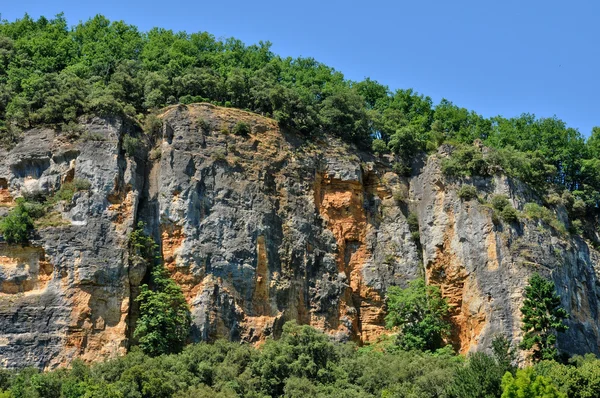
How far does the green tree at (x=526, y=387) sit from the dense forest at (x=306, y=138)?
0.17ft

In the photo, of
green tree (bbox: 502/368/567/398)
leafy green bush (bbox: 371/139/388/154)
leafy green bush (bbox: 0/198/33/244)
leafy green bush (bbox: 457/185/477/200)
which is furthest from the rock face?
green tree (bbox: 502/368/567/398)

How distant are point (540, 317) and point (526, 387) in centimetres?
779

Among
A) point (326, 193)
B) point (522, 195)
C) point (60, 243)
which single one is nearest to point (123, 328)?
point (60, 243)

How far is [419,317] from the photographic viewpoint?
1761 inches

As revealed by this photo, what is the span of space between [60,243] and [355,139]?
16.3 m

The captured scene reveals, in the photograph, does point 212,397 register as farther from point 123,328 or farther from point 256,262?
point 256,262

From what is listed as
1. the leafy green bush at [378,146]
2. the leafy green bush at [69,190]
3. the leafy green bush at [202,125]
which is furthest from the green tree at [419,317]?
the leafy green bush at [69,190]

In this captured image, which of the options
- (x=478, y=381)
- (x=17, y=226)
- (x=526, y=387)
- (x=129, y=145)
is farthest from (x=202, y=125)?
(x=526, y=387)

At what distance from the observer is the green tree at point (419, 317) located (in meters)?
43.9

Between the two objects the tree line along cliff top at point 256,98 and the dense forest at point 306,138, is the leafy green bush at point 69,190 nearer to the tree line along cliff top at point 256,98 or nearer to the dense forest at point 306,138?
the dense forest at point 306,138

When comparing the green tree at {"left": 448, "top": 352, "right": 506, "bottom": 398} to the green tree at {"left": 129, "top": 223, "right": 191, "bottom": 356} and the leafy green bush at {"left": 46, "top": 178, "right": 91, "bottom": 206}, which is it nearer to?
the green tree at {"left": 129, "top": 223, "right": 191, "bottom": 356}

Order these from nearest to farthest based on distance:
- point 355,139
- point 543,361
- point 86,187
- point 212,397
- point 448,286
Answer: point 212,397
point 543,361
point 86,187
point 448,286
point 355,139

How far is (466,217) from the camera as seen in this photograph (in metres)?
46.7

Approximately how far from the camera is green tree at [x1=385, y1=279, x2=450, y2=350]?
43922 mm
